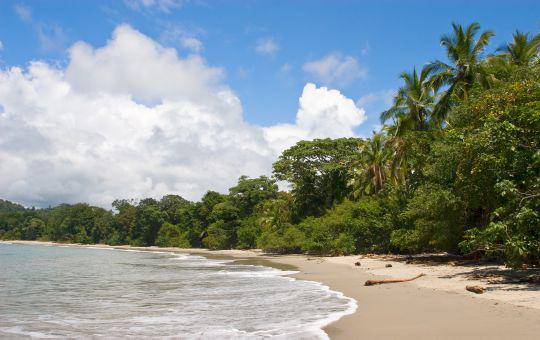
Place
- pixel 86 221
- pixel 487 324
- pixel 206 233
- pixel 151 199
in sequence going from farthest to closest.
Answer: pixel 86 221
pixel 151 199
pixel 206 233
pixel 487 324

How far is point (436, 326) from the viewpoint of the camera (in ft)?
24.1

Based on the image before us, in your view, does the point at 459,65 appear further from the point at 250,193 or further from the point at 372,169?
the point at 250,193

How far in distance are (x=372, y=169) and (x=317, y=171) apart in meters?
8.53

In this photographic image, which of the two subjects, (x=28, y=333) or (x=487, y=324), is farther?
(x=28, y=333)

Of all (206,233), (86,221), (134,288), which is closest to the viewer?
(134,288)

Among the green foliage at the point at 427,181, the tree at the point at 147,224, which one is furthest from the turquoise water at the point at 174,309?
the tree at the point at 147,224

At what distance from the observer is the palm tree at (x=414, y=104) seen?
28.5m

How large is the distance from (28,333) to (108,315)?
7.06ft

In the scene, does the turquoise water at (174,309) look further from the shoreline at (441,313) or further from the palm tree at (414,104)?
the palm tree at (414,104)

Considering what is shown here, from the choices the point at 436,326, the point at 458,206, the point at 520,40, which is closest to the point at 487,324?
the point at 436,326

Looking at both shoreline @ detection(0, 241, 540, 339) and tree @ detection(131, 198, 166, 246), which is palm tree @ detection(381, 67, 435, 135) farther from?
tree @ detection(131, 198, 166, 246)

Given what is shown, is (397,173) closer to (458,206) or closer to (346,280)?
(458,206)

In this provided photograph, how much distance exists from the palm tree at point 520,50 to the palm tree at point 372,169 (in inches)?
446

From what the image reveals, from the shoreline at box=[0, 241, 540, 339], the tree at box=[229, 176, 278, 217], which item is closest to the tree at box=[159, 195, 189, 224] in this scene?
the tree at box=[229, 176, 278, 217]
